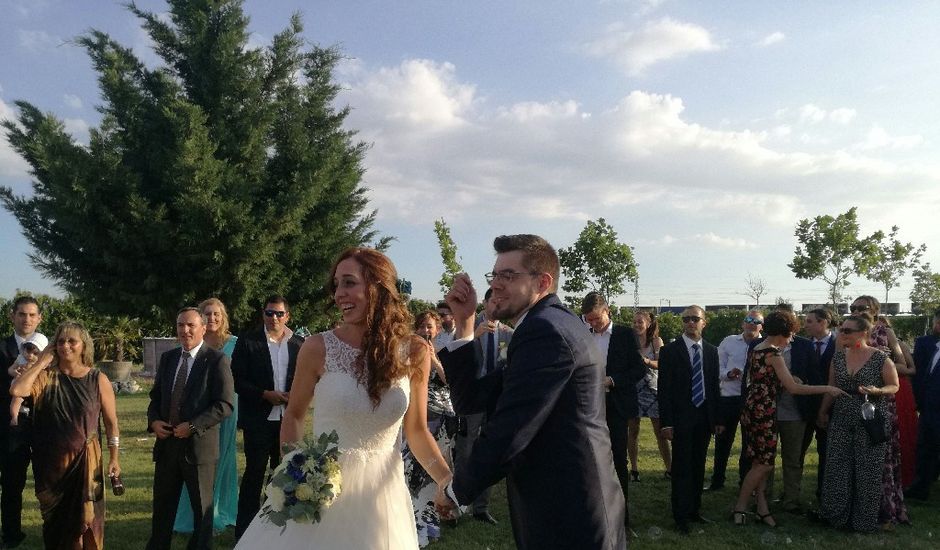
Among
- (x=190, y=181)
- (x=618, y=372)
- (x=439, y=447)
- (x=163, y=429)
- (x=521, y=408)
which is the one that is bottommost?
(x=439, y=447)

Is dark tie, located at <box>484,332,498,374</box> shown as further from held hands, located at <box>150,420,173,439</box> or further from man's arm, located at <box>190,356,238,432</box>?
held hands, located at <box>150,420,173,439</box>

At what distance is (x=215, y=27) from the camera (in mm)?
24531

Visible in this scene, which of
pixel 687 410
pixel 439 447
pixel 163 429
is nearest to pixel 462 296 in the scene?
pixel 163 429

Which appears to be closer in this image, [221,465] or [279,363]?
[279,363]

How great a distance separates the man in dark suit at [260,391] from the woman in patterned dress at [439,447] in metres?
1.34

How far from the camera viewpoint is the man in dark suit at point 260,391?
276 inches

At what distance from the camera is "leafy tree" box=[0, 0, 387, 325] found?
2177 centimetres

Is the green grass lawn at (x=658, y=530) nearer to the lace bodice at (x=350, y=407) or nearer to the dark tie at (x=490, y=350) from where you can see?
the dark tie at (x=490, y=350)

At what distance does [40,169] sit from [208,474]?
823 inches

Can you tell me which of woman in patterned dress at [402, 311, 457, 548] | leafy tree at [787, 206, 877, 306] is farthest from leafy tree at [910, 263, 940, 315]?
woman in patterned dress at [402, 311, 457, 548]

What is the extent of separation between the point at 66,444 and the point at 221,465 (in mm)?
1969

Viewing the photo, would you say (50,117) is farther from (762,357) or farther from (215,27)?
(762,357)

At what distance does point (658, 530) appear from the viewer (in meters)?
7.50

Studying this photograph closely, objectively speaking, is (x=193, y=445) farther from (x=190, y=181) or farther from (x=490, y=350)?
(x=190, y=181)
